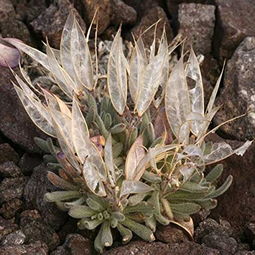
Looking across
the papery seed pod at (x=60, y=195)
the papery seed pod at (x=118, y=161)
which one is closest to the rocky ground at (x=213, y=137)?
the papery seed pod at (x=60, y=195)

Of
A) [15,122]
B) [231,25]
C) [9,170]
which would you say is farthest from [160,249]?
[231,25]

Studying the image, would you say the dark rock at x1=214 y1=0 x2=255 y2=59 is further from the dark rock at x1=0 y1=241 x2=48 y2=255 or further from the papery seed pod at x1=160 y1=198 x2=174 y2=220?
the dark rock at x1=0 y1=241 x2=48 y2=255

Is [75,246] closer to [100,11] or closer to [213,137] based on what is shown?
[213,137]

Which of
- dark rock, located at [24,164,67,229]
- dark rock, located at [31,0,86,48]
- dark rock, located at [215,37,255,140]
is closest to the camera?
dark rock, located at [24,164,67,229]

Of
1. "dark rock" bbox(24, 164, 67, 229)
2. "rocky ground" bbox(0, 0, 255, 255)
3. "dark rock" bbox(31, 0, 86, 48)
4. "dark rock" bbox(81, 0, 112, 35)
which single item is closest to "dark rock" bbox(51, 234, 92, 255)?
"rocky ground" bbox(0, 0, 255, 255)

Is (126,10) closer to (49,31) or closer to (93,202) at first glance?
(49,31)
